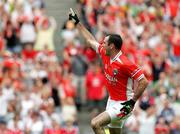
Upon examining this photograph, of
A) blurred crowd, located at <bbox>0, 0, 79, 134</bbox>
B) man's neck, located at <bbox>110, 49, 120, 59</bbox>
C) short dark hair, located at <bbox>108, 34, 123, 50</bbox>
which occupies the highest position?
short dark hair, located at <bbox>108, 34, 123, 50</bbox>

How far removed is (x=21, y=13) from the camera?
22.8 meters

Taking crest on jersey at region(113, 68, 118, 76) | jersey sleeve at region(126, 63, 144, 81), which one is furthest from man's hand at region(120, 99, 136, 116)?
crest on jersey at region(113, 68, 118, 76)

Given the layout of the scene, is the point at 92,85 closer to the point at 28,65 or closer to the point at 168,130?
the point at 28,65

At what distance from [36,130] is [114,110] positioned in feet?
19.2

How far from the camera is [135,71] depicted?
45.0 feet

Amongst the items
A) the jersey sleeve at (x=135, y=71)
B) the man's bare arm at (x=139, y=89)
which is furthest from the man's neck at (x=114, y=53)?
the man's bare arm at (x=139, y=89)

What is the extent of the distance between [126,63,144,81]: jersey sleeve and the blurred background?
5.55 m

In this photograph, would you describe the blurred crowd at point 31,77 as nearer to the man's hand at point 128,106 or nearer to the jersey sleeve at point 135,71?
the man's hand at point 128,106

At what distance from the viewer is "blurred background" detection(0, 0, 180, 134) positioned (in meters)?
19.8

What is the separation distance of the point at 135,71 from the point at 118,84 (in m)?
0.45

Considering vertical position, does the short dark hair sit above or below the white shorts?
above

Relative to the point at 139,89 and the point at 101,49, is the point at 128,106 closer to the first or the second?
the point at 139,89

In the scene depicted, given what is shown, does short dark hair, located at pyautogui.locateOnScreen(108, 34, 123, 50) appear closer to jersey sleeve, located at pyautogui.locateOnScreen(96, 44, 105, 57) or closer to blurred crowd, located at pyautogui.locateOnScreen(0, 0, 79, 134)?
jersey sleeve, located at pyautogui.locateOnScreen(96, 44, 105, 57)

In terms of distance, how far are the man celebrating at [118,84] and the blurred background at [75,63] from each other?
17.0 feet
